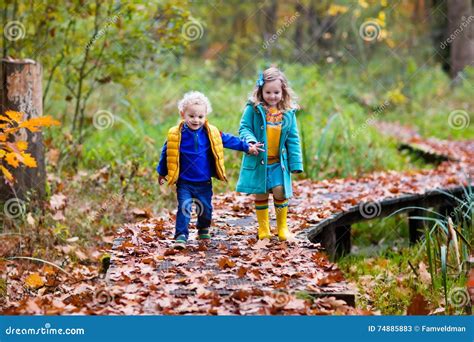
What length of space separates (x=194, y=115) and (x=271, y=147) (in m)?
0.71

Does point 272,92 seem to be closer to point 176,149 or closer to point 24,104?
point 176,149

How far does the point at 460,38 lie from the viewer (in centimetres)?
1923

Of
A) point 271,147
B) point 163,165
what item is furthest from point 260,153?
point 163,165

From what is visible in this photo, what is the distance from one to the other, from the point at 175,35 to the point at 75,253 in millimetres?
3408

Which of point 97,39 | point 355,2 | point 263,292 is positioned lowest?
point 263,292

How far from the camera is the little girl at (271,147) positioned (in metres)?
5.86

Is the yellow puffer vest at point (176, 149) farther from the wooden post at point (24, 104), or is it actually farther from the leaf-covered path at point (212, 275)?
the wooden post at point (24, 104)

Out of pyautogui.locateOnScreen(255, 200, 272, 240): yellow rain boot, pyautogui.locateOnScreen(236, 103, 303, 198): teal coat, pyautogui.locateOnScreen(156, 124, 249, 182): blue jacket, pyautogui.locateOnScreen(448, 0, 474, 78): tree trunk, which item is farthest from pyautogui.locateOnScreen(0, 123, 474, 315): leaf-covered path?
pyautogui.locateOnScreen(448, 0, 474, 78): tree trunk

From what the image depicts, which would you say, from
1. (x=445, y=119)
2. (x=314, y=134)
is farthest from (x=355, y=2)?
(x=314, y=134)

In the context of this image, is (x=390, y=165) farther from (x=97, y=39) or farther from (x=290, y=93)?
(x=290, y=93)

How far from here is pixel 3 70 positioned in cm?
716

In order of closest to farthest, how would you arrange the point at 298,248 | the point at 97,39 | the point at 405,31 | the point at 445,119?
the point at 298,248, the point at 97,39, the point at 445,119, the point at 405,31

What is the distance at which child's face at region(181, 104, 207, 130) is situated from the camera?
5582 millimetres

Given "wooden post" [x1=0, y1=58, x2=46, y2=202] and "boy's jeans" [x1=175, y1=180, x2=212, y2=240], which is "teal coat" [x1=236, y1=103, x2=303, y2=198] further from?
"wooden post" [x1=0, y1=58, x2=46, y2=202]
